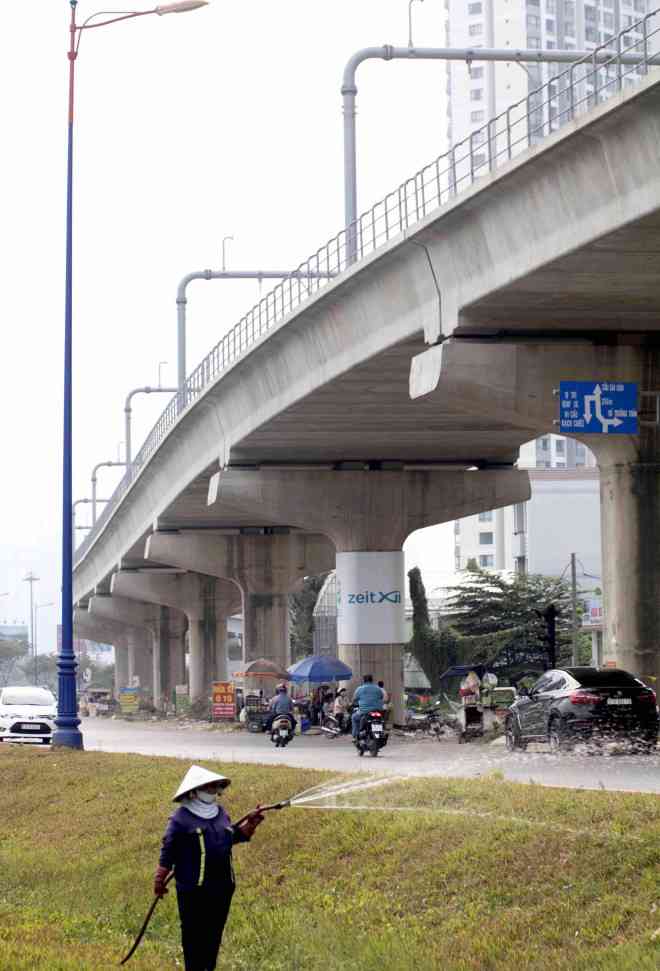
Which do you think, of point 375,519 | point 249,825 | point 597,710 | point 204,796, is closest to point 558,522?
point 375,519

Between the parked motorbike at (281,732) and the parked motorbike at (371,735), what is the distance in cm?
638

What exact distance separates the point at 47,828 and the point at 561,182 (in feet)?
36.1

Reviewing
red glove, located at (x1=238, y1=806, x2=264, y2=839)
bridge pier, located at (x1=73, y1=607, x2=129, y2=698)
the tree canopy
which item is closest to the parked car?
red glove, located at (x1=238, y1=806, x2=264, y2=839)

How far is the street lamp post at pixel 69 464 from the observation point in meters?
31.1

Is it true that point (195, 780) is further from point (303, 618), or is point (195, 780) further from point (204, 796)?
point (303, 618)

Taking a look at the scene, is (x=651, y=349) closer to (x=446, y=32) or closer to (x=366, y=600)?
(x=366, y=600)

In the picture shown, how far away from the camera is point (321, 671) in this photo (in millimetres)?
46688

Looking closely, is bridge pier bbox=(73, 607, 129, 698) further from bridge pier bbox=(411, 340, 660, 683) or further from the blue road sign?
the blue road sign

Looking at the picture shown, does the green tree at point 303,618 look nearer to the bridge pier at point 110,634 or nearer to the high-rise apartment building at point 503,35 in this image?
the bridge pier at point 110,634

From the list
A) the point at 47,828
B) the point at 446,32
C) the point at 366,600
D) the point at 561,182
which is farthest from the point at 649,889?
Result: the point at 446,32

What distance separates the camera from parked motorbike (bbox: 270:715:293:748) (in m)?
38.5

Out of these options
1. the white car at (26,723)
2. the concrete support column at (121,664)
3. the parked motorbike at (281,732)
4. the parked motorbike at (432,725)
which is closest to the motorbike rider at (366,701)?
the parked motorbike at (281,732)

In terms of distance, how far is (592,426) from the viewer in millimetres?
29250

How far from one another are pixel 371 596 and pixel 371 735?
16632mm
